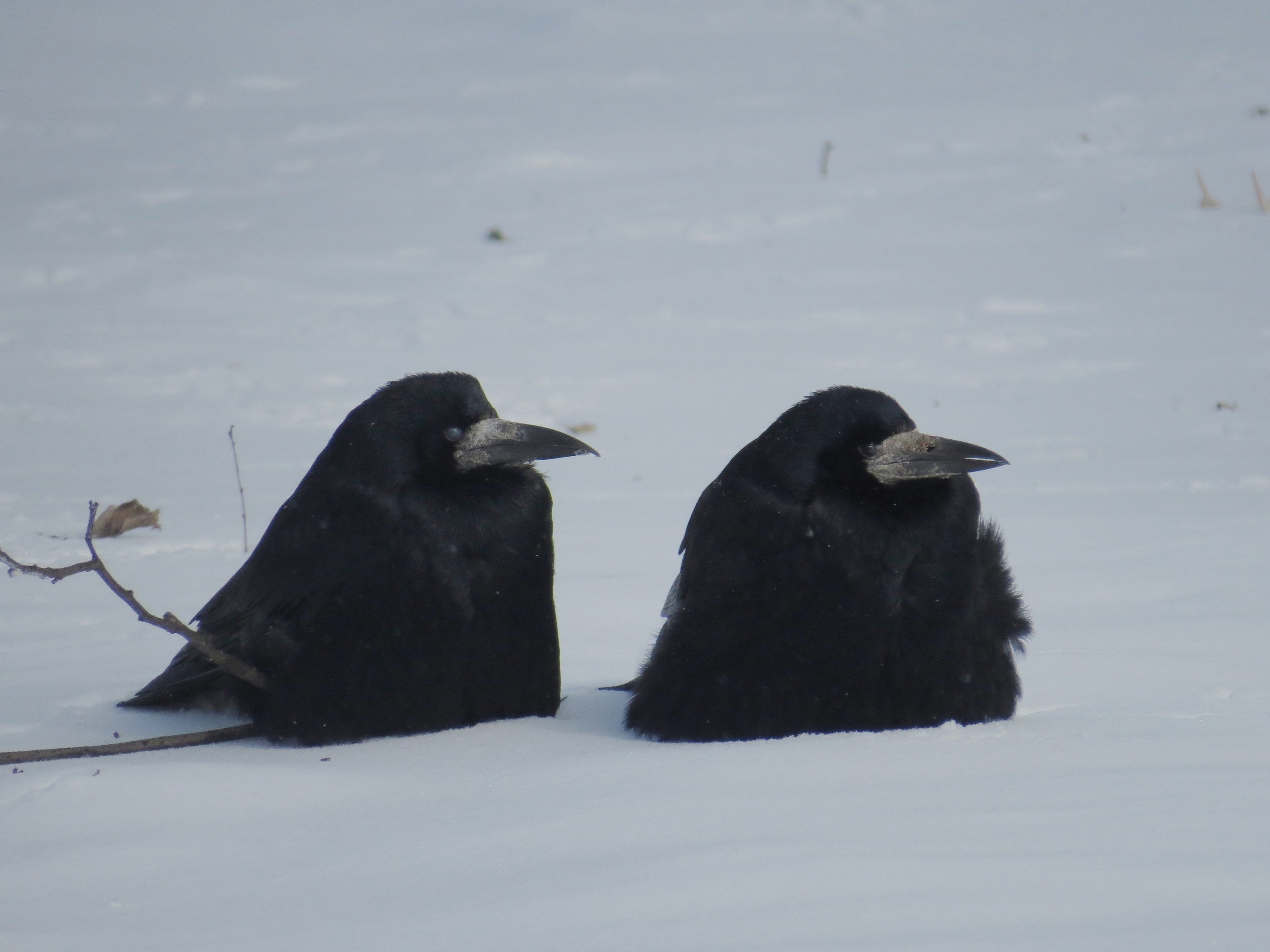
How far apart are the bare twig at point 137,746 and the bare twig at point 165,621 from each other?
5.1 inches

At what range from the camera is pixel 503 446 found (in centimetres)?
345

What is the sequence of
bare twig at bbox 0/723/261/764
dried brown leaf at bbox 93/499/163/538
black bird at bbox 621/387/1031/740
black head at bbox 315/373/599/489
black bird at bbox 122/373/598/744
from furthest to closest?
1. dried brown leaf at bbox 93/499/163/538
2. black head at bbox 315/373/599/489
3. black bird at bbox 122/373/598/744
4. black bird at bbox 621/387/1031/740
5. bare twig at bbox 0/723/261/764

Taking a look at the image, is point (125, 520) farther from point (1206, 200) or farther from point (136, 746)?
point (1206, 200)

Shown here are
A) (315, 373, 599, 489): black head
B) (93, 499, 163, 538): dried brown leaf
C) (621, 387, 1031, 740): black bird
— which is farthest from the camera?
(93, 499, 163, 538): dried brown leaf

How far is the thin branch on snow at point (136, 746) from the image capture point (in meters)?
2.99

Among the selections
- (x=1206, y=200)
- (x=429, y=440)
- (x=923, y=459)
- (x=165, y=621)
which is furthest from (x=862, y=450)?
(x=1206, y=200)

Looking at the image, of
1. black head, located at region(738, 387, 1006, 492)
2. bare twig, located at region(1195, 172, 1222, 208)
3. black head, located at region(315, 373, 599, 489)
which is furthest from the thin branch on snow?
bare twig, located at region(1195, 172, 1222, 208)

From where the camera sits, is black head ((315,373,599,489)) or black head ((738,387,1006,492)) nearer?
black head ((738,387,1006,492))

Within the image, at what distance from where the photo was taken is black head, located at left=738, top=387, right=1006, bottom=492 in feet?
10.4

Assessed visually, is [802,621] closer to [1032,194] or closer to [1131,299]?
[1131,299]

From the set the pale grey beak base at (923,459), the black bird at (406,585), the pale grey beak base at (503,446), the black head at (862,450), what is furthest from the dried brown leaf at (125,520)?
the pale grey beak base at (923,459)

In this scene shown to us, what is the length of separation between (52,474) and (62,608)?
241cm

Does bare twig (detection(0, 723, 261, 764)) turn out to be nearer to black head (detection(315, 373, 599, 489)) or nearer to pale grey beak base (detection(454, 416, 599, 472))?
black head (detection(315, 373, 599, 489))

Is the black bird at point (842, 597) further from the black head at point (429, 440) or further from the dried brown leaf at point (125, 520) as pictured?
the dried brown leaf at point (125, 520)
